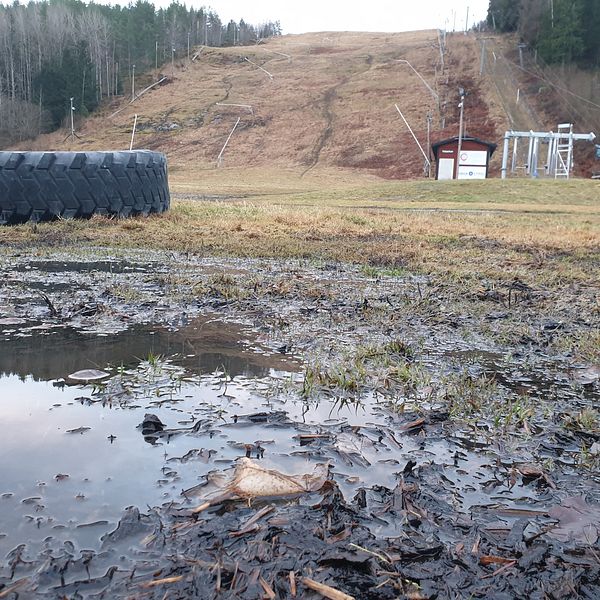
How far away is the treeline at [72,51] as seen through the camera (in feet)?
255

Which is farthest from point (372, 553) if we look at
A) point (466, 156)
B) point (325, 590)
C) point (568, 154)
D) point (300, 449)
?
point (466, 156)

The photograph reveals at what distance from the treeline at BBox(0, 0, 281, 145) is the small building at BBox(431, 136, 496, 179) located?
1904 inches

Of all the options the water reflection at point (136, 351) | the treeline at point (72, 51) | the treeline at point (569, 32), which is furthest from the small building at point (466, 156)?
the treeline at point (72, 51)

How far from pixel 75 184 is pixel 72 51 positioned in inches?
3097

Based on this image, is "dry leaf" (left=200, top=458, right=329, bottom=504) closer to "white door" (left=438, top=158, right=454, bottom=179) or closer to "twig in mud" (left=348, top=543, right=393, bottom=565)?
"twig in mud" (left=348, top=543, right=393, bottom=565)

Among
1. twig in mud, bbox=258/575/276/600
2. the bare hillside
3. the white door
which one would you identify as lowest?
twig in mud, bbox=258/575/276/600

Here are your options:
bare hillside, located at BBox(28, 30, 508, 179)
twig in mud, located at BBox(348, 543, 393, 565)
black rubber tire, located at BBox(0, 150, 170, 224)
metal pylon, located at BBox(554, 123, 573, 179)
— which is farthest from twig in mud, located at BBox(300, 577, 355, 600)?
bare hillside, located at BBox(28, 30, 508, 179)

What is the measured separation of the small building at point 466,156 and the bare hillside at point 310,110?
8.13 metres

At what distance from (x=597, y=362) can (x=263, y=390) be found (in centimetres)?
183

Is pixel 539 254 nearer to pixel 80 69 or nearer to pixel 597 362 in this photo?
pixel 597 362

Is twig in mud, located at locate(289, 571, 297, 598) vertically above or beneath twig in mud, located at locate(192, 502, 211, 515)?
above

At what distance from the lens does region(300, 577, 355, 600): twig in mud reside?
155cm

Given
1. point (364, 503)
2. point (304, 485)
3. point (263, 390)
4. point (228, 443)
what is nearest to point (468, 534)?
point (364, 503)

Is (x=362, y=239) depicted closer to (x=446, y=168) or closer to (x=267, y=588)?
(x=267, y=588)
